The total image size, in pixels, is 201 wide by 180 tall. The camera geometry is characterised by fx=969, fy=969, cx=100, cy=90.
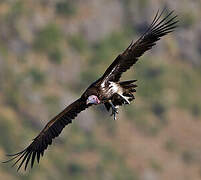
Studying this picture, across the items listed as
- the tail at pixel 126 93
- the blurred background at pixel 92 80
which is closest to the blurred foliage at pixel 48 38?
the blurred background at pixel 92 80

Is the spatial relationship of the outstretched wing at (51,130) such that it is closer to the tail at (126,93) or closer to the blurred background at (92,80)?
the tail at (126,93)

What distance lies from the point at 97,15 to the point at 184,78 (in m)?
6.26

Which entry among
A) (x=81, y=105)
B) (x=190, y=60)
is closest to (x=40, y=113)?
(x=190, y=60)

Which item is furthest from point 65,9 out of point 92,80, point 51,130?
point 51,130

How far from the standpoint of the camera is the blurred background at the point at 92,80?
49.5 m

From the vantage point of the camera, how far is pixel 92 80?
5281cm

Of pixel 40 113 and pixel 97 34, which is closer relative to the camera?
pixel 40 113

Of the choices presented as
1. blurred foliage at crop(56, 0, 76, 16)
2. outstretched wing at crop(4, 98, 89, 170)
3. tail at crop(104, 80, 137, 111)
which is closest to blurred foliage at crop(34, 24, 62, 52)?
blurred foliage at crop(56, 0, 76, 16)

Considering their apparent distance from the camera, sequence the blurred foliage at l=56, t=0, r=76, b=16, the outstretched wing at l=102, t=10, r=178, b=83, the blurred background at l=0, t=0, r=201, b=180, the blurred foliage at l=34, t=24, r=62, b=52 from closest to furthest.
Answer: the outstretched wing at l=102, t=10, r=178, b=83 → the blurred background at l=0, t=0, r=201, b=180 → the blurred foliage at l=34, t=24, r=62, b=52 → the blurred foliage at l=56, t=0, r=76, b=16

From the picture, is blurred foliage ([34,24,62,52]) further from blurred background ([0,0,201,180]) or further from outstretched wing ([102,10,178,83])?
outstretched wing ([102,10,178,83])

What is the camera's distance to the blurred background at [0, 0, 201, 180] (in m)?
49.5

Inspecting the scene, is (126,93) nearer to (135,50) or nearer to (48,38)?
(135,50)

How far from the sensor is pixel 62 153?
49906 mm

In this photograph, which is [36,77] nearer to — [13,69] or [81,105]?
[13,69]
